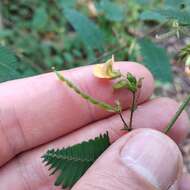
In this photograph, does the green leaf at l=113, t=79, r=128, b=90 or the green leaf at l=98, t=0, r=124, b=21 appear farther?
the green leaf at l=98, t=0, r=124, b=21

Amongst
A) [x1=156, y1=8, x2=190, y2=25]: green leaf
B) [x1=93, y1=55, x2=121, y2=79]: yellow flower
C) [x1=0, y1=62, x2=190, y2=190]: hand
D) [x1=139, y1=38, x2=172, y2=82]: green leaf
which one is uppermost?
[x1=156, y1=8, x2=190, y2=25]: green leaf

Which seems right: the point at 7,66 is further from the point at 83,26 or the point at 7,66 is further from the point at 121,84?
the point at 83,26

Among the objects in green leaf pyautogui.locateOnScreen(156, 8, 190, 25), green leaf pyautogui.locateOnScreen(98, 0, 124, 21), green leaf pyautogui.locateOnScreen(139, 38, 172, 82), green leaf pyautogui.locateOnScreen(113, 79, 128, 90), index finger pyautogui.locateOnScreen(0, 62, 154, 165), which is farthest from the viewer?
green leaf pyautogui.locateOnScreen(98, 0, 124, 21)

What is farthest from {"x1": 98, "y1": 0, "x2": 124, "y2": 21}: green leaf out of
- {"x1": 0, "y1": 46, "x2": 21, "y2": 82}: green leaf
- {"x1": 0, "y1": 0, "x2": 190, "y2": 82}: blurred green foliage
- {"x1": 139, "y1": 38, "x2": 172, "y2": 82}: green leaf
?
{"x1": 0, "y1": 46, "x2": 21, "y2": 82}: green leaf

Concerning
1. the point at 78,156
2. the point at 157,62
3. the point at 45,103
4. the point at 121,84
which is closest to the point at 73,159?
the point at 78,156

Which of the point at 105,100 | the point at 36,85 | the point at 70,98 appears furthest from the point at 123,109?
the point at 36,85

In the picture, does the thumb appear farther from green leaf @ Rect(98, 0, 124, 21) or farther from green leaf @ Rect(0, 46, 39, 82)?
green leaf @ Rect(98, 0, 124, 21)

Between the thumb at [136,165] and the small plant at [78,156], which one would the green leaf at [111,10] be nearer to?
the small plant at [78,156]
